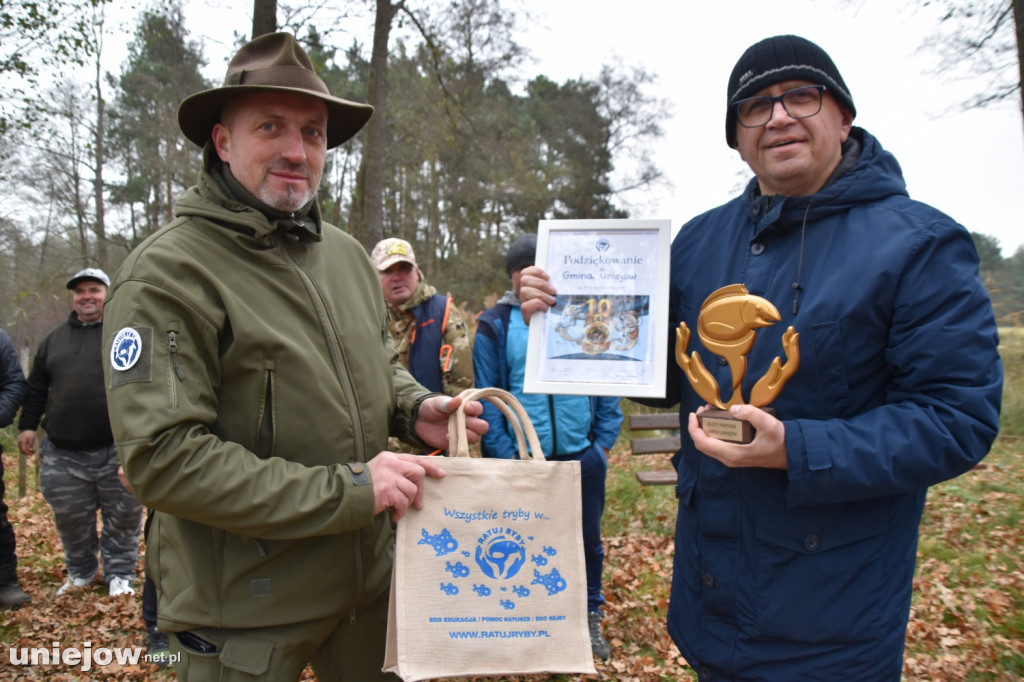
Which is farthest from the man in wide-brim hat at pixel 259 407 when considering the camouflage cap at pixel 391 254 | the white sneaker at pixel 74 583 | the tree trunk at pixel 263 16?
the tree trunk at pixel 263 16

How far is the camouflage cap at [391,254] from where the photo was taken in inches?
193

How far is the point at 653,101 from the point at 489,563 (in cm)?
2549

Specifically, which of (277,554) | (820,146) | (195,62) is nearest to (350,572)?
(277,554)

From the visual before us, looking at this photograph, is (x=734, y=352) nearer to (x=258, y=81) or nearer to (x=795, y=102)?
(x=795, y=102)

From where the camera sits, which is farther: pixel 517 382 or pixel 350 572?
pixel 517 382

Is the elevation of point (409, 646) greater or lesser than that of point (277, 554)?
lesser

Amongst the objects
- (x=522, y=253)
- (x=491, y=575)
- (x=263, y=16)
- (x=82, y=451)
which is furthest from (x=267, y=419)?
(x=263, y=16)

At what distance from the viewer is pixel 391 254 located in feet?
16.2

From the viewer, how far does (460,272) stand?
22.0 meters

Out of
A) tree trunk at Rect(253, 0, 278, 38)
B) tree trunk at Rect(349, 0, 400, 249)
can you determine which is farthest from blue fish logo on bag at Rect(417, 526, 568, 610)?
tree trunk at Rect(349, 0, 400, 249)

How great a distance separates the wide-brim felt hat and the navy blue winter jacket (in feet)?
4.72

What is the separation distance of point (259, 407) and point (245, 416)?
5cm

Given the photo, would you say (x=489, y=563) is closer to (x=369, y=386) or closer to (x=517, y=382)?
(x=369, y=386)
